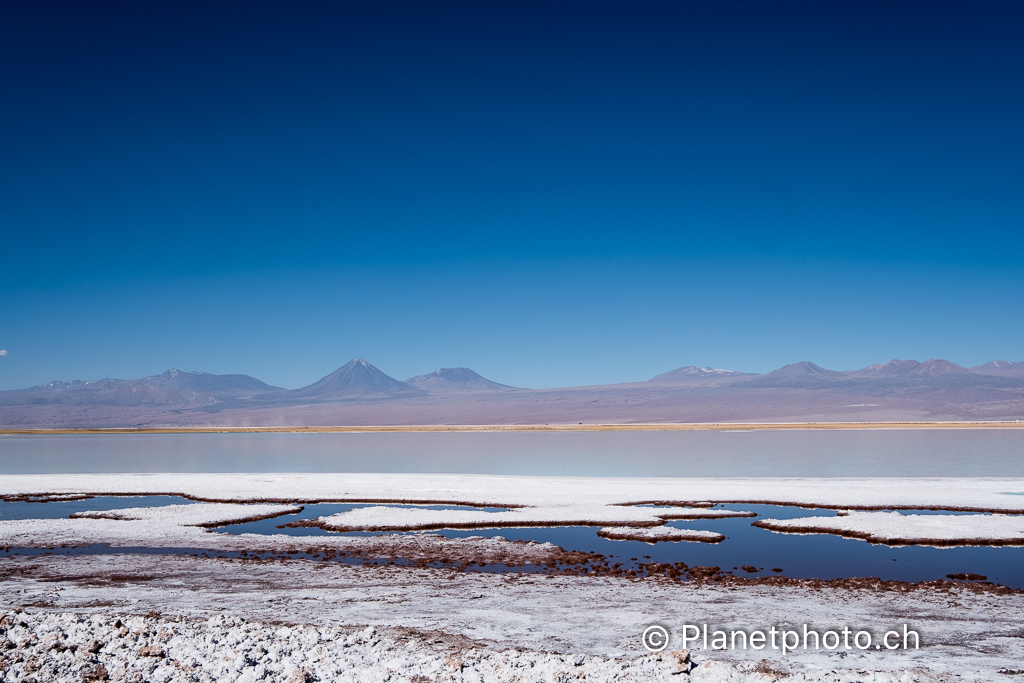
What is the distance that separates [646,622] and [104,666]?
5.36 m

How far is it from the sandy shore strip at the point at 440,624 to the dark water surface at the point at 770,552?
5.20ft

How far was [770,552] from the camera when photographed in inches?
532

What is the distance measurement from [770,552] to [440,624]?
23.5 ft

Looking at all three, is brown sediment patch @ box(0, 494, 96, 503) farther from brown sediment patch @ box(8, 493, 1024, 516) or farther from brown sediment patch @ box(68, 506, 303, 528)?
brown sediment patch @ box(68, 506, 303, 528)

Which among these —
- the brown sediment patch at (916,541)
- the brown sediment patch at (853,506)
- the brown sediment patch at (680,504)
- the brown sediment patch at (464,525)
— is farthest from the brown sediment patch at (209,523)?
the brown sediment patch at (916,541)

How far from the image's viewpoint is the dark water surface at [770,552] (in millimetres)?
11758

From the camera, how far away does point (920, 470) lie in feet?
95.3

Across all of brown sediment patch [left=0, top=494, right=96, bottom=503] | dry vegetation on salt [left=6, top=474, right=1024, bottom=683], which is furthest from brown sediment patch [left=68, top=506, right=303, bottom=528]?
brown sediment patch [left=0, top=494, right=96, bottom=503]

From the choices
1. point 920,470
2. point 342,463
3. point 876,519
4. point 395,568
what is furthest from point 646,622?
point 342,463

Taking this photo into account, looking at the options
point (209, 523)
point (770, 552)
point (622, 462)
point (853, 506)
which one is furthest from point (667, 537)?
point (622, 462)

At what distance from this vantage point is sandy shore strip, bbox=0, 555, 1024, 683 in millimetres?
6969

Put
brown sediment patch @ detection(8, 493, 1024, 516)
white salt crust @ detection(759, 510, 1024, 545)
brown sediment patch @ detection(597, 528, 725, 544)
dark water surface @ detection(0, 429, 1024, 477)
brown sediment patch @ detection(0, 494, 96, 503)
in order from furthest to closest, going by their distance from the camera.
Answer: dark water surface @ detection(0, 429, 1024, 477) → brown sediment patch @ detection(0, 494, 96, 503) → brown sediment patch @ detection(8, 493, 1024, 516) → brown sediment patch @ detection(597, 528, 725, 544) → white salt crust @ detection(759, 510, 1024, 545)

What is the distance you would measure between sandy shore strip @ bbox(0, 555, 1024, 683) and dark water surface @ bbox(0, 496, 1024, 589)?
158 centimetres

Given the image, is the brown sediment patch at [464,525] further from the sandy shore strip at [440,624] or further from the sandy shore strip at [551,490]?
the sandy shore strip at [440,624]
